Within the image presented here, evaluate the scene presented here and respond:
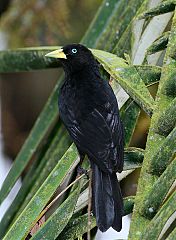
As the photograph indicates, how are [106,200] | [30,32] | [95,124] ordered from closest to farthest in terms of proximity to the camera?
[106,200], [95,124], [30,32]

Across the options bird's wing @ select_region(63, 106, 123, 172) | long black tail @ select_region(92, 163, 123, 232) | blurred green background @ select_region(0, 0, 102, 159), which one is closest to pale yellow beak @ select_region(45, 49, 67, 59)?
bird's wing @ select_region(63, 106, 123, 172)

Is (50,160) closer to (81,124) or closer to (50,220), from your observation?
(81,124)

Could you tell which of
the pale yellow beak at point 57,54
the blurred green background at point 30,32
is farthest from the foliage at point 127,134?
the blurred green background at point 30,32

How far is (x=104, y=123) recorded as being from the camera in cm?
277

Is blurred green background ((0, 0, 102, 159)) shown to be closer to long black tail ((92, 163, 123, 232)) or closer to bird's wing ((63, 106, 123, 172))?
bird's wing ((63, 106, 123, 172))

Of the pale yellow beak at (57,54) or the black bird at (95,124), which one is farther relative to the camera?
the pale yellow beak at (57,54)

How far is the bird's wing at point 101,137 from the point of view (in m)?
2.61

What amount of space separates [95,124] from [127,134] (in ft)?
0.54

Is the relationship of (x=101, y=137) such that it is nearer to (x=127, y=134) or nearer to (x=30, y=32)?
(x=127, y=134)

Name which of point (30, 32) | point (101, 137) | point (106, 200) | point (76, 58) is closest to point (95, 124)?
point (101, 137)

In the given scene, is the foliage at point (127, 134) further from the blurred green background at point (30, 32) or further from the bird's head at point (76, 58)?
the blurred green background at point (30, 32)

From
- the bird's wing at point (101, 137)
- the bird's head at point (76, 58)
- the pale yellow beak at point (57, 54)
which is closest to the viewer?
the bird's wing at point (101, 137)

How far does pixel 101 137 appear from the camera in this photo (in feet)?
8.91

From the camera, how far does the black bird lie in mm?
2443
